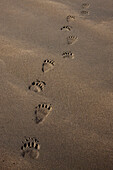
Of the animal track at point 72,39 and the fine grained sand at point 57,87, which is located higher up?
the animal track at point 72,39

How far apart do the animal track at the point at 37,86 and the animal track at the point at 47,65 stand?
150 mm

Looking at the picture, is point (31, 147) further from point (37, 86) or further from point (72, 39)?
point (72, 39)

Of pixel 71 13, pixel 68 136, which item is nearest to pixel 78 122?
pixel 68 136

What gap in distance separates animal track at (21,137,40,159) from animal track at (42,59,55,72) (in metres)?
0.65

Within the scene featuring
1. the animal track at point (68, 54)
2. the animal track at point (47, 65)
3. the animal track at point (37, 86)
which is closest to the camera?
the animal track at point (37, 86)

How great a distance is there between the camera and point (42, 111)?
148 centimetres

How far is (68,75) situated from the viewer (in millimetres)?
1753

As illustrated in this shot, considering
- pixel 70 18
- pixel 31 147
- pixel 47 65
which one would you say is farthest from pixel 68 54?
pixel 31 147

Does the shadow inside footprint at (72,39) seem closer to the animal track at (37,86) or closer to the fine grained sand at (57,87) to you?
the fine grained sand at (57,87)

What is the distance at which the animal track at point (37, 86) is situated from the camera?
1601 millimetres

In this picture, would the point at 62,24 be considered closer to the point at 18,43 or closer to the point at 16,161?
the point at 18,43

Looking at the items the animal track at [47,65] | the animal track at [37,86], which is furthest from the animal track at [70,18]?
the animal track at [37,86]

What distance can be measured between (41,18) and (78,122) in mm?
1405

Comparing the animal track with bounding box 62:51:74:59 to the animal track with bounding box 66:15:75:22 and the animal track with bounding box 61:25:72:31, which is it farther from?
the animal track with bounding box 66:15:75:22
